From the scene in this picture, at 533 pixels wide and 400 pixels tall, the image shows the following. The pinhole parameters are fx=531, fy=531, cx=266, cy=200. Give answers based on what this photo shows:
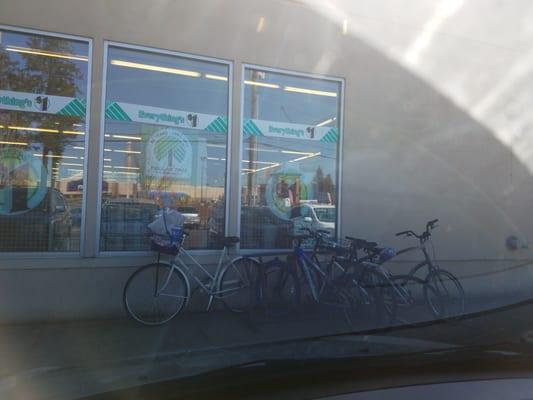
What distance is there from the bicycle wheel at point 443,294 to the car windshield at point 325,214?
1.53m

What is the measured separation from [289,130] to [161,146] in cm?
168

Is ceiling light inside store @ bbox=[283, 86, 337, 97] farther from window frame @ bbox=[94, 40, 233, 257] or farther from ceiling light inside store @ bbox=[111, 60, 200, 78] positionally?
ceiling light inside store @ bbox=[111, 60, 200, 78]

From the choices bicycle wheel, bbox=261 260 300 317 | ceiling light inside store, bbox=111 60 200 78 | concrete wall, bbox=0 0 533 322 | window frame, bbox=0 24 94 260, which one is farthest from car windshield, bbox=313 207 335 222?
window frame, bbox=0 24 94 260

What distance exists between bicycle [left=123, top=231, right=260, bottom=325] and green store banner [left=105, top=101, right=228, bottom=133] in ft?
4.39

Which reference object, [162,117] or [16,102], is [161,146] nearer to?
[162,117]

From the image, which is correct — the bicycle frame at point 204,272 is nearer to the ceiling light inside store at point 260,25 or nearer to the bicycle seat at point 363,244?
the bicycle seat at point 363,244

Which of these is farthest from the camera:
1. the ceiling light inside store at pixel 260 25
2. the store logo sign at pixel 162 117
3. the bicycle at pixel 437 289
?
the ceiling light inside store at pixel 260 25

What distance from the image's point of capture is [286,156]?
273 inches

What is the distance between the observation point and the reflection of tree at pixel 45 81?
566 cm

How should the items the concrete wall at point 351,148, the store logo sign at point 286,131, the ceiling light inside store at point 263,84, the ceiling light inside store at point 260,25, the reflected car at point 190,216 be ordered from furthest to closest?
Result: the store logo sign at point 286,131 < the ceiling light inside store at point 263,84 < the ceiling light inside store at point 260,25 < the reflected car at point 190,216 < the concrete wall at point 351,148

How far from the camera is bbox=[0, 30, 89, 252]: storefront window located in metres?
5.63

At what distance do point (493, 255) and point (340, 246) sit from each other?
3.11m

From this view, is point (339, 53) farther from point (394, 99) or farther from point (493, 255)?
point (493, 255)

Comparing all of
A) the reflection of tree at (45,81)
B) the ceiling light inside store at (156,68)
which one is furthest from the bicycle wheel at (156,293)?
the ceiling light inside store at (156,68)
